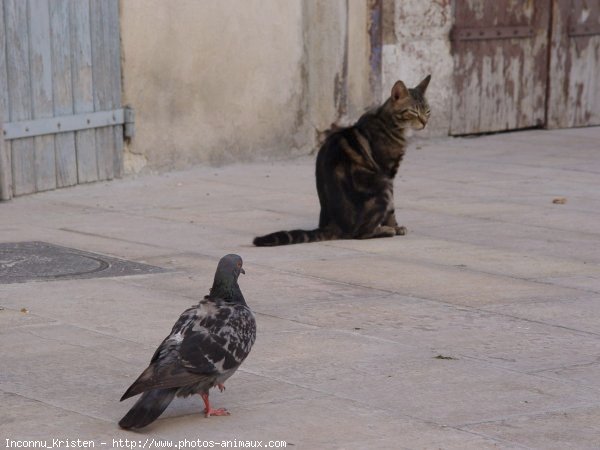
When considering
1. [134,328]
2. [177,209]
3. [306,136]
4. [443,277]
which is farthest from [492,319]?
[306,136]

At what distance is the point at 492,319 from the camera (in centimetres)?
677

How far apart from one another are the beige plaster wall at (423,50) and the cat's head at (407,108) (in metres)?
4.25

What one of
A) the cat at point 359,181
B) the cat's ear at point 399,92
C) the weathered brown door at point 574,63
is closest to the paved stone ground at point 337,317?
the cat at point 359,181

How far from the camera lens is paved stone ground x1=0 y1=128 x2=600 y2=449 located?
16.6 ft

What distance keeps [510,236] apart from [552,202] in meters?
1.58

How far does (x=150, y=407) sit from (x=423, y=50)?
993 cm

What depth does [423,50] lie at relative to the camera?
1415 cm

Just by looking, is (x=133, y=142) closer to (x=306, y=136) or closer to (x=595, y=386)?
(x=306, y=136)

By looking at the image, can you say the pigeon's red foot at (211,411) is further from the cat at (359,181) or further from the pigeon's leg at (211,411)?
the cat at (359,181)

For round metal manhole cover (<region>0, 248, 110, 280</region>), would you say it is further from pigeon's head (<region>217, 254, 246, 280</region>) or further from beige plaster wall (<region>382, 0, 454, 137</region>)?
beige plaster wall (<region>382, 0, 454, 137</region>)

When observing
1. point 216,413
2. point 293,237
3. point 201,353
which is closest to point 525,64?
point 293,237

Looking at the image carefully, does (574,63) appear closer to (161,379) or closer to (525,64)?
(525,64)

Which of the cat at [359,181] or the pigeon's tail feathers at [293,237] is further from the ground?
the cat at [359,181]

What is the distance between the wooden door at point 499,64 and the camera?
1447 cm
